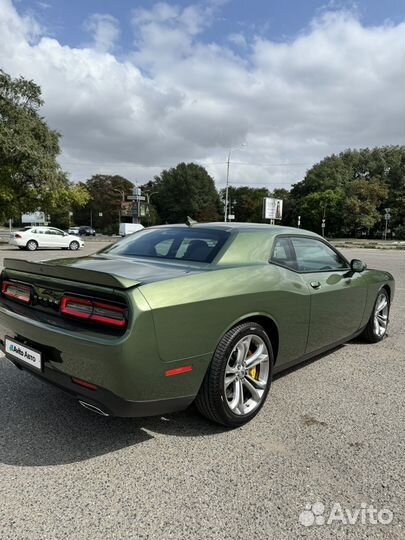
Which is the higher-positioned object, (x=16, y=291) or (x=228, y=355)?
(x=16, y=291)

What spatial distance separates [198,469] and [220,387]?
0.51 m

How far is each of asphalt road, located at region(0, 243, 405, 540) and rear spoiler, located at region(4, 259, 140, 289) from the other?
106 cm

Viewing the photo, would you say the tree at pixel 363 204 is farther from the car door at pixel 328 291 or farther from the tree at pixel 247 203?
the car door at pixel 328 291

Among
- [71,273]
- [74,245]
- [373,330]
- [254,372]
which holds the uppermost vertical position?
[71,273]

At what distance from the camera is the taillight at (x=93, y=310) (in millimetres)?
2303

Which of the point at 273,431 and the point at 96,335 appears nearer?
the point at 96,335

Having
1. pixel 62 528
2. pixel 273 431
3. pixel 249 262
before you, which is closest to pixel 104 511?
pixel 62 528

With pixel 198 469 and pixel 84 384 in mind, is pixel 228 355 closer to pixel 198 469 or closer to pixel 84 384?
pixel 198 469

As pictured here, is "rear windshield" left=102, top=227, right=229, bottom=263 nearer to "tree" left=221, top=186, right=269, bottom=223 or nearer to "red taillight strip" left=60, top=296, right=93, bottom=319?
"red taillight strip" left=60, top=296, right=93, bottom=319

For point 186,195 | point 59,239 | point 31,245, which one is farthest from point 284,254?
point 186,195

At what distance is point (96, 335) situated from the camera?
7.63 feet

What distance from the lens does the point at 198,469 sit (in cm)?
238

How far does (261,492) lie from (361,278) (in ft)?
9.38

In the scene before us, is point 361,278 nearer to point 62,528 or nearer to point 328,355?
point 328,355
